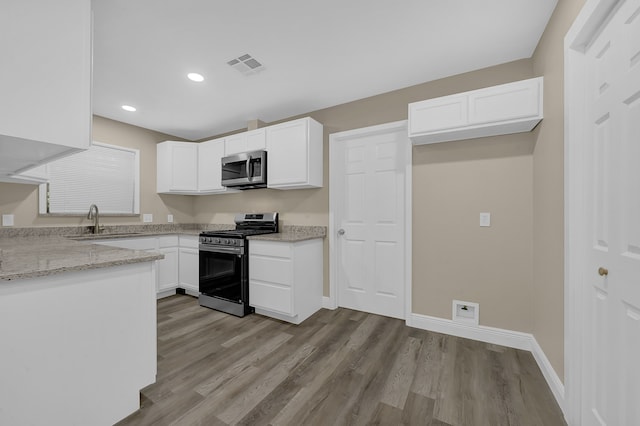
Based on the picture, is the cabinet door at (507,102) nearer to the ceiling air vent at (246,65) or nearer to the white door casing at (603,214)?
the white door casing at (603,214)

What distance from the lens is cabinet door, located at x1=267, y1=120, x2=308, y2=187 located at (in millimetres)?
2947

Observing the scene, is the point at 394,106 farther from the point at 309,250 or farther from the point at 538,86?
the point at 309,250

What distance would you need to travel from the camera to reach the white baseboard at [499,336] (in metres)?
1.62

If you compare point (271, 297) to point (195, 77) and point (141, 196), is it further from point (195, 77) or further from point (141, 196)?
point (141, 196)

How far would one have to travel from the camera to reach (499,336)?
2.20 m

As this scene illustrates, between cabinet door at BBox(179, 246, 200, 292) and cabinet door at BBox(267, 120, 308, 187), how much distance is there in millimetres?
1559

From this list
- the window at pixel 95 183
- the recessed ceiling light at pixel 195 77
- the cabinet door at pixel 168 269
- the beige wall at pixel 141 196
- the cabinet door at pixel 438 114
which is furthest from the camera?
the cabinet door at pixel 168 269

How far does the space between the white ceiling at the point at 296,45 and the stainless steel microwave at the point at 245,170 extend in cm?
67

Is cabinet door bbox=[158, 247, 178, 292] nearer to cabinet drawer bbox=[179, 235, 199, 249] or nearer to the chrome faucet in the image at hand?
cabinet drawer bbox=[179, 235, 199, 249]

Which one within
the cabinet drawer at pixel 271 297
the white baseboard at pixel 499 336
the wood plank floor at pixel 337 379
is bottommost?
the wood plank floor at pixel 337 379

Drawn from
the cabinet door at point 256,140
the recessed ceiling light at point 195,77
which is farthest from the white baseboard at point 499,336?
the recessed ceiling light at point 195,77

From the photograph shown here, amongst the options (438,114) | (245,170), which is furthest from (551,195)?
(245,170)

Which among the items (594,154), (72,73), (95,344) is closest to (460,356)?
(594,154)

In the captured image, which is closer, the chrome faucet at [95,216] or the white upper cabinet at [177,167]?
the chrome faucet at [95,216]
